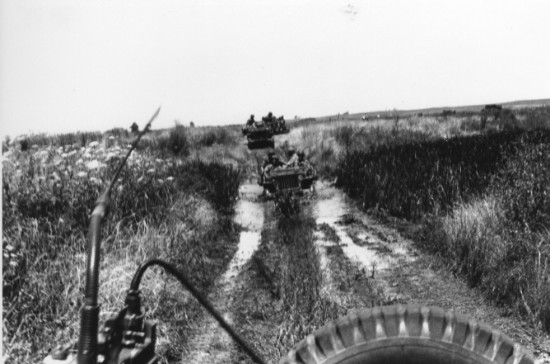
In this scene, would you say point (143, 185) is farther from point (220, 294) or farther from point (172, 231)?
point (220, 294)

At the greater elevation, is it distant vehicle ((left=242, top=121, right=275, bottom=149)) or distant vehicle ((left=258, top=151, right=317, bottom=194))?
distant vehicle ((left=242, top=121, right=275, bottom=149))

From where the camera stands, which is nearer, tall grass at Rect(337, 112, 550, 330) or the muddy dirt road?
the muddy dirt road

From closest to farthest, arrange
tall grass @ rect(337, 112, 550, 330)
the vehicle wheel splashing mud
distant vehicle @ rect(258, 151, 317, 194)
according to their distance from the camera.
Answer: tall grass @ rect(337, 112, 550, 330), the vehicle wheel splashing mud, distant vehicle @ rect(258, 151, 317, 194)

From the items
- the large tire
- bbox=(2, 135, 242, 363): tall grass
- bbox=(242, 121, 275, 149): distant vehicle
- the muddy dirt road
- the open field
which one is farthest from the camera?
bbox=(242, 121, 275, 149): distant vehicle

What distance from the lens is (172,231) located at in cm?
628

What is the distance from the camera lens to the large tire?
1.83 meters

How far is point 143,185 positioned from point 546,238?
5396 mm

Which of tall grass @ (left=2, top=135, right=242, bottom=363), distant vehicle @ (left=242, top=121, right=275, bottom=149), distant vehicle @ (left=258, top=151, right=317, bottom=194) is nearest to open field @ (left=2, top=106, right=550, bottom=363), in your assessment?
tall grass @ (left=2, top=135, right=242, bottom=363)

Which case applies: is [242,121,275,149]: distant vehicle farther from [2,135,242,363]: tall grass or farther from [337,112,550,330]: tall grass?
[2,135,242,363]: tall grass

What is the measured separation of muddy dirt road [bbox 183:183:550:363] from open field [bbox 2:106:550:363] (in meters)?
0.02

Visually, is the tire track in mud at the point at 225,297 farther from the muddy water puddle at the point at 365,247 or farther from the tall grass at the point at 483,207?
the tall grass at the point at 483,207

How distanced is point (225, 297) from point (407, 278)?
208 centimetres

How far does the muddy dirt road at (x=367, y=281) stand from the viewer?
163 inches

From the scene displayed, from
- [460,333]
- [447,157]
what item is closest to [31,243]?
[460,333]
